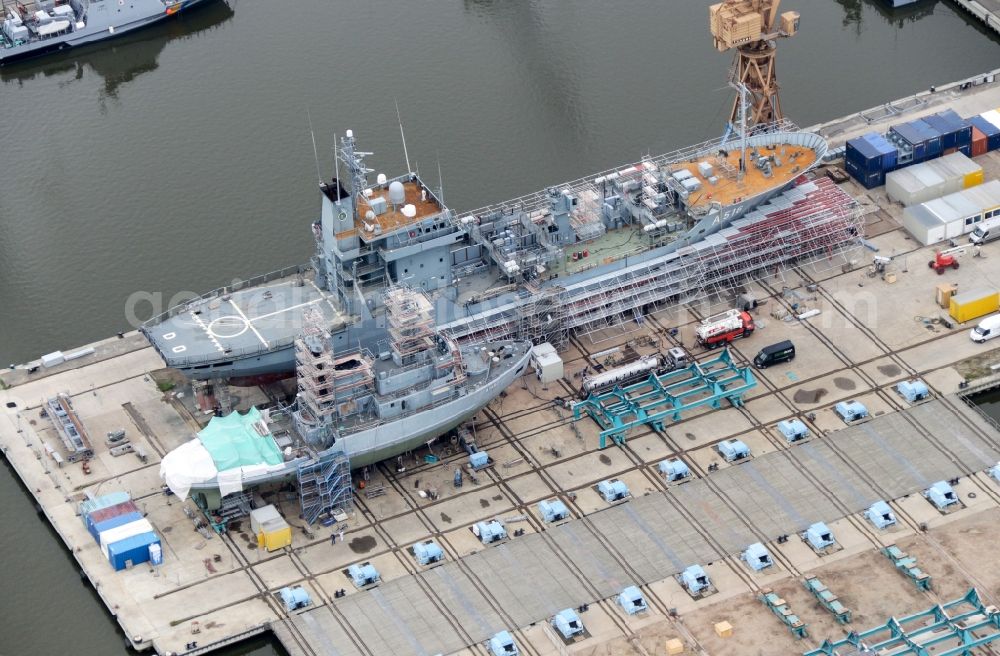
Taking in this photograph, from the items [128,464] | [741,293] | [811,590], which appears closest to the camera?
[811,590]

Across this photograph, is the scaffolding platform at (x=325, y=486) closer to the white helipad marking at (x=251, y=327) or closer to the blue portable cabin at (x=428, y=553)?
the blue portable cabin at (x=428, y=553)

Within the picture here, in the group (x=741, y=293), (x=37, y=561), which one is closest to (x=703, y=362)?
(x=741, y=293)

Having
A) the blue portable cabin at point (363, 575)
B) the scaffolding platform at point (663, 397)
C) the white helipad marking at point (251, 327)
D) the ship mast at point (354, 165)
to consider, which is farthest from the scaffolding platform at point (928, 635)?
the ship mast at point (354, 165)

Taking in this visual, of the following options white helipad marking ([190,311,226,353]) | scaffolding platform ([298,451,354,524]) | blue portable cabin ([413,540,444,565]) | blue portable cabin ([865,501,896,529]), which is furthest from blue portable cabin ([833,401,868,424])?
white helipad marking ([190,311,226,353])

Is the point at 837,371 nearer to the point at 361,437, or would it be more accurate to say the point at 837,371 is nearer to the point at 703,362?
the point at 703,362

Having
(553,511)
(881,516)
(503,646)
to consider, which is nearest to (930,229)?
(881,516)

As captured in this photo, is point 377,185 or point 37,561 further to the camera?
point 377,185
